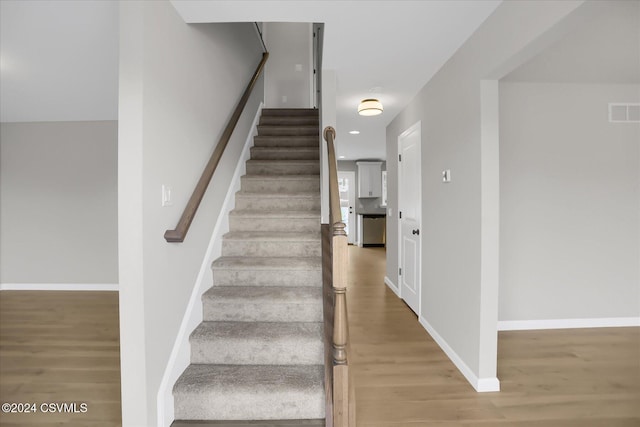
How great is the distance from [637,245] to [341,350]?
3.56 meters

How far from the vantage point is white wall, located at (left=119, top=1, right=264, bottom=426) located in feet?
4.99

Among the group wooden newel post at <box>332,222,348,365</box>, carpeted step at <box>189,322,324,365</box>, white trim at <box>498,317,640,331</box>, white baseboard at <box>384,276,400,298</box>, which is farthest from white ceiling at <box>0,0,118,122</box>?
white trim at <box>498,317,640,331</box>

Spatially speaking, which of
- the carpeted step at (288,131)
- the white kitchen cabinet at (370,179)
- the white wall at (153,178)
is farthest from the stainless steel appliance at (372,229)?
the white wall at (153,178)

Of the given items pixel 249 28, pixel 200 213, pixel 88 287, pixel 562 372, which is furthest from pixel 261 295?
pixel 88 287

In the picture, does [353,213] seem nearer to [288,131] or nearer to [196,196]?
[288,131]

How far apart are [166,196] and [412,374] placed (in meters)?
2.14

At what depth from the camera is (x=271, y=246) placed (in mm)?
2689

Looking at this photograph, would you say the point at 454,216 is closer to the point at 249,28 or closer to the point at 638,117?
the point at 638,117

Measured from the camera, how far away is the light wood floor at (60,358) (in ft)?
6.21

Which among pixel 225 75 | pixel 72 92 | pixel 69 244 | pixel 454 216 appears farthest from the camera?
pixel 69 244

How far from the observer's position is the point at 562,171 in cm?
313

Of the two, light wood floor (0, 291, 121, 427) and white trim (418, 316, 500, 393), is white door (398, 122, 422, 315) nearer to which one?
white trim (418, 316, 500, 393)

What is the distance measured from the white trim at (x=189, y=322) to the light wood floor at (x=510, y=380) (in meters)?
1.06

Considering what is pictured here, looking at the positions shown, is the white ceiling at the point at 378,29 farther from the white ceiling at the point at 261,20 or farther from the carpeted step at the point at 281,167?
the carpeted step at the point at 281,167
